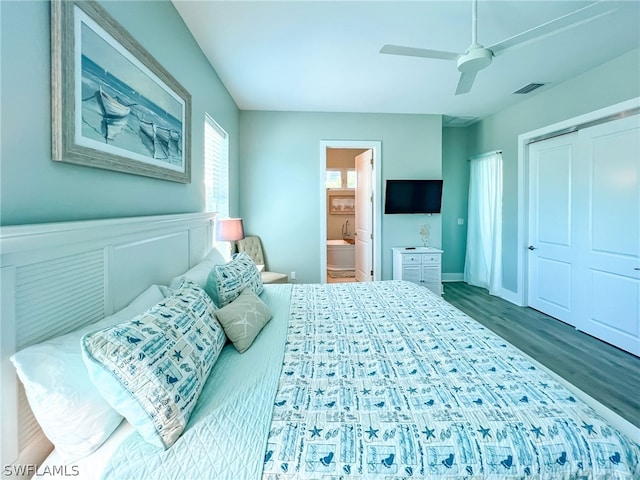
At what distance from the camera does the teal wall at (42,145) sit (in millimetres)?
895

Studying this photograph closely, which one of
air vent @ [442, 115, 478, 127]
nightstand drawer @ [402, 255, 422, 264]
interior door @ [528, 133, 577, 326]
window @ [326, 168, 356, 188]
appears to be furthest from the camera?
window @ [326, 168, 356, 188]

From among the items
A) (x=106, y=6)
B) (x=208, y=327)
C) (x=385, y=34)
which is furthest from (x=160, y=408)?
(x=385, y=34)

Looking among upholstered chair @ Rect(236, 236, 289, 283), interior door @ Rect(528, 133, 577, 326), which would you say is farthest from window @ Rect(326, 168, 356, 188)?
interior door @ Rect(528, 133, 577, 326)

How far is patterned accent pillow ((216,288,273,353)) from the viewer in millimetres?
1493

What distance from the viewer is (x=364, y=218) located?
4867 millimetres

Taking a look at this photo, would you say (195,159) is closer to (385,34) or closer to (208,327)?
(208,327)

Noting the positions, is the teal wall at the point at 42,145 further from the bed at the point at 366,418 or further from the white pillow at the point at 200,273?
the white pillow at the point at 200,273

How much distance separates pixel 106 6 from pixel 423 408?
2182 mm

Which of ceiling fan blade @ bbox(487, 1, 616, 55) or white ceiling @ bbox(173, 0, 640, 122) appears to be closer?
ceiling fan blade @ bbox(487, 1, 616, 55)

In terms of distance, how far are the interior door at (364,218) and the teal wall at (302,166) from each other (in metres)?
0.23

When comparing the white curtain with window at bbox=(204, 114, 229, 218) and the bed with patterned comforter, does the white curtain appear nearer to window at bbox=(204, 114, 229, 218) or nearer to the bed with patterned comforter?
the bed with patterned comforter

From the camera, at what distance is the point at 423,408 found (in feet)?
3.39

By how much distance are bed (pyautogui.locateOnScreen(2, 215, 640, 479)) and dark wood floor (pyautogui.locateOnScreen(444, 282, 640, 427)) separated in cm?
146

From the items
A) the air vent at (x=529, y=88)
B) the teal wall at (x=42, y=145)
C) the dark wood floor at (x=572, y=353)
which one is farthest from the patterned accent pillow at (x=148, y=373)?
the air vent at (x=529, y=88)
